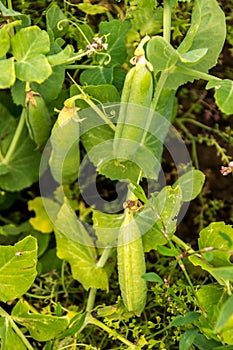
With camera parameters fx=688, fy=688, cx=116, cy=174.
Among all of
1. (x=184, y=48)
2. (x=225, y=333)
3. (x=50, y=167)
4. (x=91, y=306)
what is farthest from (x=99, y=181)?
(x=225, y=333)

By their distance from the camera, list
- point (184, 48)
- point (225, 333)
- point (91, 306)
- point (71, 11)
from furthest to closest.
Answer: point (71, 11), point (91, 306), point (184, 48), point (225, 333)

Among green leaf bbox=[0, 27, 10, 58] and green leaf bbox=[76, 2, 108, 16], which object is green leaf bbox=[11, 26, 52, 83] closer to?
green leaf bbox=[0, 27, 10, 58]

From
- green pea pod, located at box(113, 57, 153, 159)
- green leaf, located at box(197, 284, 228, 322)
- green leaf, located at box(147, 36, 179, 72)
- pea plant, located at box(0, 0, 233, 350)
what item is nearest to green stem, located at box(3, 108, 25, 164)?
pea plant, located at box(0, 0, 233, 350)

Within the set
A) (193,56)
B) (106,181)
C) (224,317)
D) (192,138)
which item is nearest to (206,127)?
(192,138)

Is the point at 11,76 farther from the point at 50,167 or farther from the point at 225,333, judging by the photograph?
the point at 225,333

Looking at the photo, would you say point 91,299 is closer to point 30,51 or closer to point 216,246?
point 216,246

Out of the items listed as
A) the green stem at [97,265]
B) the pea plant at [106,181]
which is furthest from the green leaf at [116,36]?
the green stem at [97,265]

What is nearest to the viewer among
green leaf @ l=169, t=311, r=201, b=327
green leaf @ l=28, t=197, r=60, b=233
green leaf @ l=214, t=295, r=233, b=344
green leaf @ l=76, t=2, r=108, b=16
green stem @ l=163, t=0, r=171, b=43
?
green leaf @ l=214, t=295, r=233, b=344
